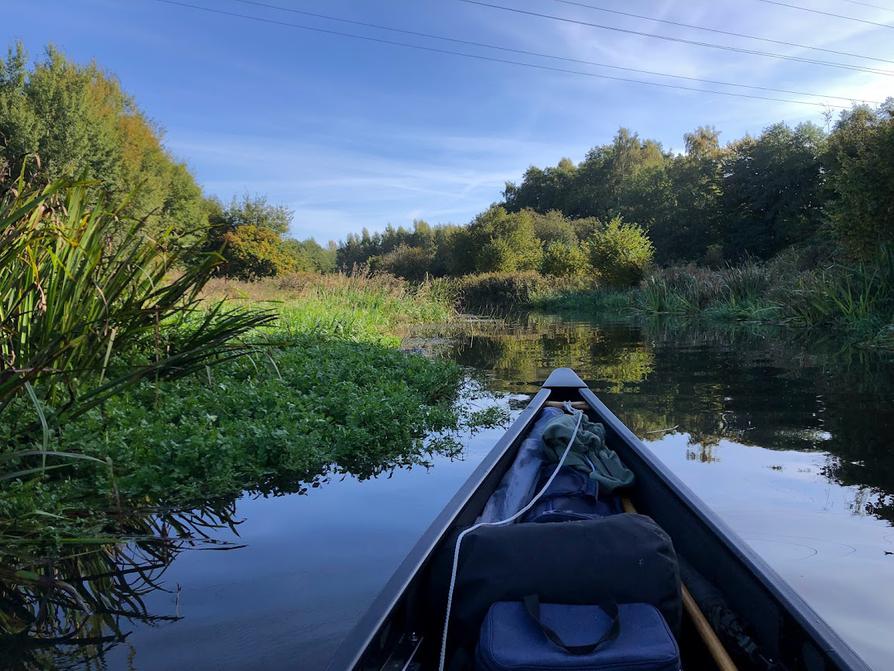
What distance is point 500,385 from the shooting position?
644cm

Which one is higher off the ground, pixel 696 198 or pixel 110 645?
pixel 696 198

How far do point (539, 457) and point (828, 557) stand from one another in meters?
1.16

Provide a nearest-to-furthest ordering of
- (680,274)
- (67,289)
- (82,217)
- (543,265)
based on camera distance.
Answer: (67,289) < (82,217) < (680,274) < (543,265)

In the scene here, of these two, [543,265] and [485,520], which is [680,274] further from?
[485,520]

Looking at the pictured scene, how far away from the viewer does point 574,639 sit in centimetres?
127

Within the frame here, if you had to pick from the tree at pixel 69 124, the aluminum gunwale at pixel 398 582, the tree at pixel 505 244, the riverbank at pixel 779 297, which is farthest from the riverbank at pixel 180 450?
the tree at pixel 505 244

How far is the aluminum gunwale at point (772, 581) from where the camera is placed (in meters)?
1.11

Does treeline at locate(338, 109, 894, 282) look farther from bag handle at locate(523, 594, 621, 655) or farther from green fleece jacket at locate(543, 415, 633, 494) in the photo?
bag handle at locate(523, 594, 621, 655)

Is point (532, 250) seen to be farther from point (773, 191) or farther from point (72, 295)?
point (72, 295)

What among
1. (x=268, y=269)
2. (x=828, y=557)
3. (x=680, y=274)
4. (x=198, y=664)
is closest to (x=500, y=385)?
(x=828, y=557)

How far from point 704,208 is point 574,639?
2794 centimetres

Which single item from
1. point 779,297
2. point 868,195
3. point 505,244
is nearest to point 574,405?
point 868,195

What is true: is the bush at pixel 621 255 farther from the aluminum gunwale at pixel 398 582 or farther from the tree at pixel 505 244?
the aluminum gunwale at pixel 398 582

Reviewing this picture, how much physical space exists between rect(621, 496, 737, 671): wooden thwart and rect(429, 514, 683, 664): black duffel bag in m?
0.08
